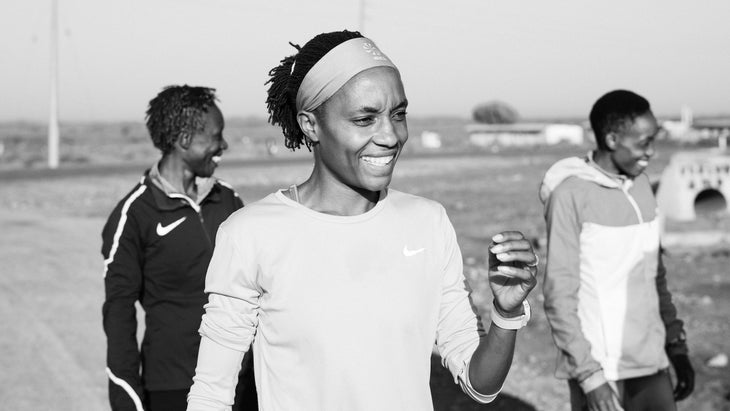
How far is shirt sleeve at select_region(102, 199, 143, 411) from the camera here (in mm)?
3309

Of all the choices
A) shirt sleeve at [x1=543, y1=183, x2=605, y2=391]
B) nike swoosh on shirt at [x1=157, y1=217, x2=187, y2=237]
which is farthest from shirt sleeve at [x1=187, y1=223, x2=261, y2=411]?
shirt sleeve at [x1=543, y1=183, x2=605, y2=391]

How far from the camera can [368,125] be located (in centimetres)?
212

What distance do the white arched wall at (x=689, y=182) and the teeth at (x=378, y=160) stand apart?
14508 millimetres

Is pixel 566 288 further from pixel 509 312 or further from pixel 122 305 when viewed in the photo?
pixel 122 305

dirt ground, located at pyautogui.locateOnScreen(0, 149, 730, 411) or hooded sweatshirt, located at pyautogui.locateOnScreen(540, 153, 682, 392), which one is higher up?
hooded sweatshirt, located at pyautogui.locateOnScreen(540, 153, 682, 392)

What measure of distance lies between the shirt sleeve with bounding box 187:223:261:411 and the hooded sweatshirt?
183cm

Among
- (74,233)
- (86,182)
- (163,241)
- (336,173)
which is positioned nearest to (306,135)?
(336,173)

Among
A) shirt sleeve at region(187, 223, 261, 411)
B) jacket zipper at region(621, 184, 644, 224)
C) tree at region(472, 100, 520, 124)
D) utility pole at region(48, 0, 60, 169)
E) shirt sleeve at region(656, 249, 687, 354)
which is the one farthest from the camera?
tree at region(472, 100, 520, 124)

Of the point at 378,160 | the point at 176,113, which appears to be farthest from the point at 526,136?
the point at 378,160

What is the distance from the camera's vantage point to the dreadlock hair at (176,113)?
3.96 meters

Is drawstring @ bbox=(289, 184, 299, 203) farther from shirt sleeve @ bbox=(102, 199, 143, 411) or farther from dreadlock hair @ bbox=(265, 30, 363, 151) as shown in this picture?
shirt sleeve @ bbox=(102, 199, 143, 411)

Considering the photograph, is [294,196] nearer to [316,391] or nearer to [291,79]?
[291,79]

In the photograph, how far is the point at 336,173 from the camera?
221cm

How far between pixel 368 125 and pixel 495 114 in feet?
403
